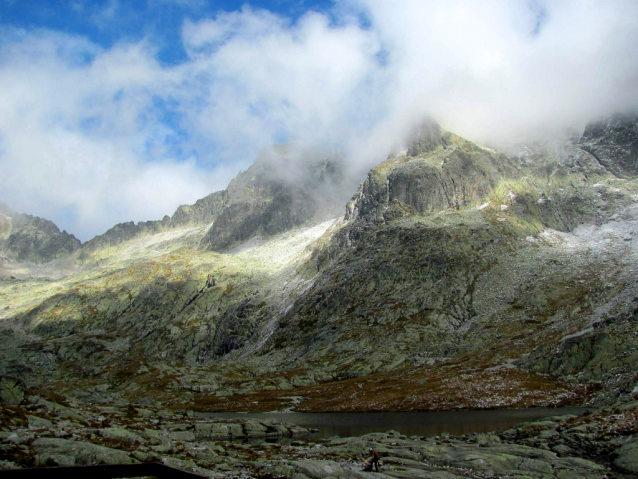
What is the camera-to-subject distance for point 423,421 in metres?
68.5

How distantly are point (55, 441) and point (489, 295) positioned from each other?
15494 cm

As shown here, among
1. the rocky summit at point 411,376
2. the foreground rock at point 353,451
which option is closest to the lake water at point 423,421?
the rocky summit at point 411,376

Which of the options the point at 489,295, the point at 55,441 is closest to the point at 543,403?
the point at 55,441

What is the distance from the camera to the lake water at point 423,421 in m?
57.0

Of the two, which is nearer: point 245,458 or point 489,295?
point 245,458

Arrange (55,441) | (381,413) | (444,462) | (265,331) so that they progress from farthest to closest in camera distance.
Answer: (265,331) → (381,413) → (444,462) → (55,441)

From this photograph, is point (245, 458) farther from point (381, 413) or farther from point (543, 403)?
point (543, 403)

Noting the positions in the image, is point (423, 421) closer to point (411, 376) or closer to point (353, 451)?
point (353, 451)

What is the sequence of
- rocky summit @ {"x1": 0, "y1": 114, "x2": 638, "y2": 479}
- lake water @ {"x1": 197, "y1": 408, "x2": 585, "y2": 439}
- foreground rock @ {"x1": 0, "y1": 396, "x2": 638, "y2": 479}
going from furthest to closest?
lake water @ {"x1": 197, "y1": 408, "x2": 585, "y2": 439}, rocky summit @ {"x1": 0, "y1": 114, "x2": 638, "y2": 479}, foreground rock @ {"x1": 0, "y1": 396, "x2": 638, "y2": 479}

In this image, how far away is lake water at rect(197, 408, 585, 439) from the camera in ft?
Result: 187

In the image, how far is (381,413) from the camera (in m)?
83.2

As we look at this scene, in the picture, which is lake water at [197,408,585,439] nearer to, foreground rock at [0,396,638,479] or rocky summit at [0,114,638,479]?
rocky summit at [0,114,638,479]

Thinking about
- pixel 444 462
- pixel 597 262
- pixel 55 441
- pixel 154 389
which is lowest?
pixel 154 389

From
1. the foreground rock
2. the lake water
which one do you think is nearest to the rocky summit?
the foreground rock
